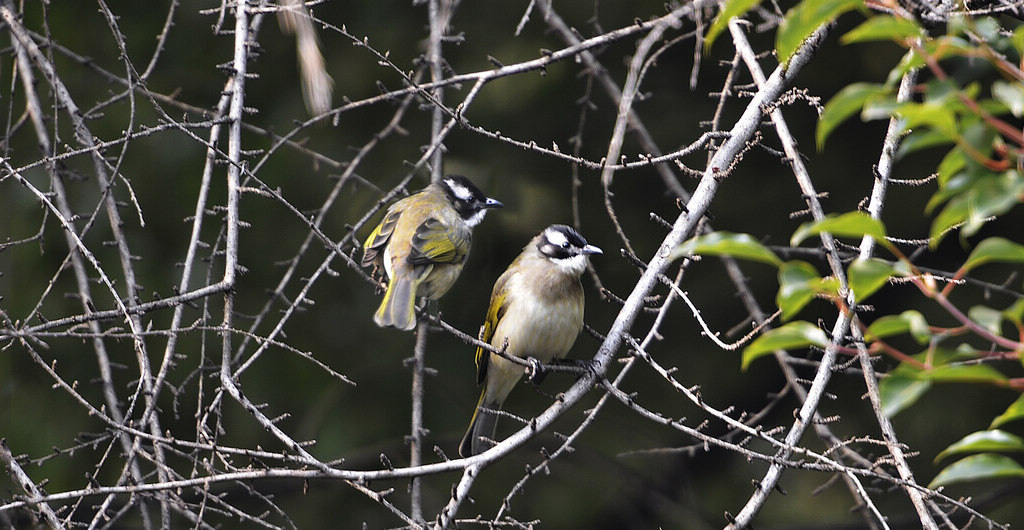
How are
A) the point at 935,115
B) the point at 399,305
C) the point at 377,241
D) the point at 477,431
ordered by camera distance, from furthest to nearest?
the point at 377,241 → the point at 477,431 → the point at 399,305 → the point at 935,115

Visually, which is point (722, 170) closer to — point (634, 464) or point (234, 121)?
point (234, 121)

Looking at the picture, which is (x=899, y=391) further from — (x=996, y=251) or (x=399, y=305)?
(x=399, y=305)

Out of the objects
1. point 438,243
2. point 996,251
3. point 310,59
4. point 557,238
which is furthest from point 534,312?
point 996,251

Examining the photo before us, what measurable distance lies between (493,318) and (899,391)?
4.26m

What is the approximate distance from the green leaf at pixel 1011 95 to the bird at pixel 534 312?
372cm

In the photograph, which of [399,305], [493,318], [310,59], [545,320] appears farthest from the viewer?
[493,318]

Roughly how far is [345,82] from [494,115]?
99cm

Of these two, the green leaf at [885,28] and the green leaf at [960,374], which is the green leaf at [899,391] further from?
the green leaf at [885,28]

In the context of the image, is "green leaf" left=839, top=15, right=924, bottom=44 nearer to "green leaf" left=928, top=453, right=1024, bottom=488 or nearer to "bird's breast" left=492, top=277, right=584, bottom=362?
"green leaf" left=928, top=453, right=1024, bottom=488

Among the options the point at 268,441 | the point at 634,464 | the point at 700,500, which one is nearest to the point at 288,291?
the point at 268,441

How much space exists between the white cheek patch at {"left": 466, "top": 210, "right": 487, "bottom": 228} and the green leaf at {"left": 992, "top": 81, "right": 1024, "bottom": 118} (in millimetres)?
4637

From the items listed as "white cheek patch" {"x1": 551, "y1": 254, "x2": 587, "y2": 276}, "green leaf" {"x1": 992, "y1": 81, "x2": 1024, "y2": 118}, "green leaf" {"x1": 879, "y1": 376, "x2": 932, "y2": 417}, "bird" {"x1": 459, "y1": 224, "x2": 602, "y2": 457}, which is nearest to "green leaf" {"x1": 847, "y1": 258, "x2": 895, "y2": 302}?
"green leaf" {"x1": 879, "y1": 376, "x2": 932, "y2": 417}

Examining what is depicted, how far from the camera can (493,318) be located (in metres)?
5.67

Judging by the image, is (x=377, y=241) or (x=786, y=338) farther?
(x=377, y=241)
